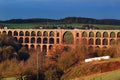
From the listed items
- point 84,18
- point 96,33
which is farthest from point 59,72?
point 84,18

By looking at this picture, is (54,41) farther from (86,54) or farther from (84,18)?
(84,18)

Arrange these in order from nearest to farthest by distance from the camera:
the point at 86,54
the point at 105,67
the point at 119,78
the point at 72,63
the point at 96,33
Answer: the point at 119,78, the point at 105,67, the point at 72,63, the point at 86,54, the point at 96,33

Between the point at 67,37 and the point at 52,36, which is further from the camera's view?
the point at 67,37

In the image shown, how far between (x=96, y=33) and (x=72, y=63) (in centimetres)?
4962

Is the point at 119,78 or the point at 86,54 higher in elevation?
the point at 119,78

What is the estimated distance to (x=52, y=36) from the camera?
10538 centimetres

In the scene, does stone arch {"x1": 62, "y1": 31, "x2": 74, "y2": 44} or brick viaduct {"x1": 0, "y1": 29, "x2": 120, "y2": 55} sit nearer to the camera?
brick viaduct {"x1": 0, "y1": 29, "x2": 120, "y2": 55}

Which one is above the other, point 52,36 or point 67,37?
point 52,36

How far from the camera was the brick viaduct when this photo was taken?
98.0 metres

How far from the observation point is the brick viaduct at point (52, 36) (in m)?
98.0

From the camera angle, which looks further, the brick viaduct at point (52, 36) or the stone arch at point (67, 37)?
the stone arch at point (67, 37)

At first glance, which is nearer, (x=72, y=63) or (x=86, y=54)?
(x=72, y=63)

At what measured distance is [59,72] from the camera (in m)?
42.2

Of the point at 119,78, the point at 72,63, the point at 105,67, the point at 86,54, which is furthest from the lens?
the point at 86,54
